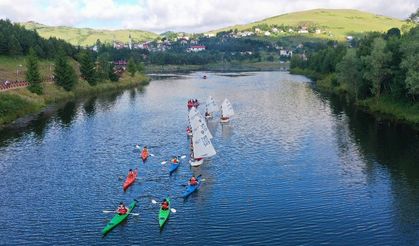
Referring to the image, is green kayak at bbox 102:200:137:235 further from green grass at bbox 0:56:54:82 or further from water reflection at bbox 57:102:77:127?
green grass at bbox 0:56:54:82

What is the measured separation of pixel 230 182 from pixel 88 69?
142 m

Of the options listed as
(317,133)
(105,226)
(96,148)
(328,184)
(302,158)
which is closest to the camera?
(105,226)

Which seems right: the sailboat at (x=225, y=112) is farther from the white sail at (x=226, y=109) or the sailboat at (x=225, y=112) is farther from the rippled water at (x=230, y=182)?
the rippled water at (x=230, y=182)

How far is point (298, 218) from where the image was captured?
53.5m

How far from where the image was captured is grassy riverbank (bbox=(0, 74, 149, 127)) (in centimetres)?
11900

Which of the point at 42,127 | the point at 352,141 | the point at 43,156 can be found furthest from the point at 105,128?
the point at 352,141

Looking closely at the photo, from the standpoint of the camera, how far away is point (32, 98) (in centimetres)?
14250

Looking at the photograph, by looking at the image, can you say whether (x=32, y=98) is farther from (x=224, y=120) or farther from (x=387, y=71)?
(x=387, y=71)

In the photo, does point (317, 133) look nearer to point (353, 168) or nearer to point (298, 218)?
point (353, 168)

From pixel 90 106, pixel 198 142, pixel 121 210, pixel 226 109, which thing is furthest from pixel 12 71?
pixel 121 210

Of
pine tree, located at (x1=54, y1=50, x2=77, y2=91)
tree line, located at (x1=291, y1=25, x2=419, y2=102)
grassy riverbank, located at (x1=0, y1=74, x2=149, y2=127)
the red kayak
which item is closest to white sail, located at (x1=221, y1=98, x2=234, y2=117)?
tree line, located at (x1=291, y1=25, x2=419, y2=102)

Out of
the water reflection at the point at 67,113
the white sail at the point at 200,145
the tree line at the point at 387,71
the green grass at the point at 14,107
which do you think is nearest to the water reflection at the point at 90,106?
the water reflection at the point at 67,113

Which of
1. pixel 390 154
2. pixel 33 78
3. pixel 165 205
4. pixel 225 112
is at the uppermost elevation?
pixel 33 78

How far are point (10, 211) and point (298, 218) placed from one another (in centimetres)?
3615
